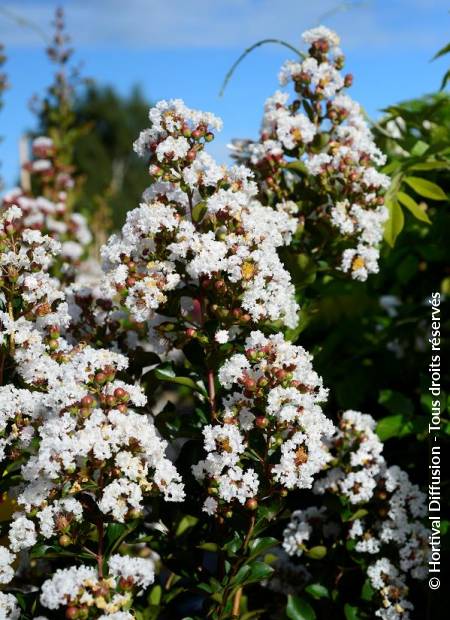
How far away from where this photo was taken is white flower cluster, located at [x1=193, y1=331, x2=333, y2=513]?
1520 millimetres

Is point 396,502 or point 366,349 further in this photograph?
point 366,349

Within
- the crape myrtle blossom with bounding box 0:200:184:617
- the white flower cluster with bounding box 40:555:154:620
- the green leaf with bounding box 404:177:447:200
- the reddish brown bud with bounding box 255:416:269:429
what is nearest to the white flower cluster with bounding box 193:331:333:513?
the reddish brown bud with bounding box 255:416:269:429

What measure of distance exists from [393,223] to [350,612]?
1.04m

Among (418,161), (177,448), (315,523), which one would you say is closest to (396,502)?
(315,523)

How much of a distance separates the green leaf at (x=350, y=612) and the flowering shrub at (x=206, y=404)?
4 cm

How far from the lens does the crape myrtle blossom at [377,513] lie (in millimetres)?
1896

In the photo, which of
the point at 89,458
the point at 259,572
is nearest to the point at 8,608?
the point at 89,458

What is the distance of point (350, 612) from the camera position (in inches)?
75.3

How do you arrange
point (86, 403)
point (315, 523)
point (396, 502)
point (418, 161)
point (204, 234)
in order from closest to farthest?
point (86, 403), point (204, 234), point (396, 502), point (315, 523), point (418, 161)

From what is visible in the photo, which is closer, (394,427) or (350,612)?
(350,612)

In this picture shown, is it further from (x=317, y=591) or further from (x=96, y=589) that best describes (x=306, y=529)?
(x=96, y=589)

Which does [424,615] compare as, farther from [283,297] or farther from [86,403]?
[86,403]

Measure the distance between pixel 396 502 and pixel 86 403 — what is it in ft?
3.06

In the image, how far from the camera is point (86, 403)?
1.43 meters
